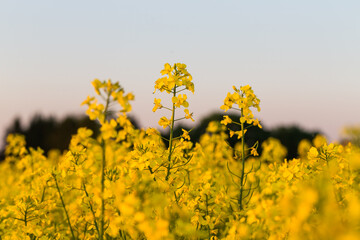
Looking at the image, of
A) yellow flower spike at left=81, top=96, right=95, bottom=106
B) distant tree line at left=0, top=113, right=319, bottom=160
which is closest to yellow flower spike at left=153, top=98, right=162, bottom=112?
yellow flower spike at left=81, top=96, right=95, bottom=106

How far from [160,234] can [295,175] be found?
90.8 inches

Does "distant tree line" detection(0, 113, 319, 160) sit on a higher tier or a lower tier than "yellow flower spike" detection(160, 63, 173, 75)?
lower

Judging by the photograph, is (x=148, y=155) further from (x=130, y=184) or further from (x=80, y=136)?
(x=80, y=136)

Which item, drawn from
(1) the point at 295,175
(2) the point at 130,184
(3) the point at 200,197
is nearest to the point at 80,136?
(2) the point at 130,184

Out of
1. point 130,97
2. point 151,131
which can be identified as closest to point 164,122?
point 151,131

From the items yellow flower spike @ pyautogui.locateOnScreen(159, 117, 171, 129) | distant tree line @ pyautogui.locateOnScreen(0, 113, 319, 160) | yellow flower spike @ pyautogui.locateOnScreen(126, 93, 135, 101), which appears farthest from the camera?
distant tree line @ pyautogui.locateOnScreen(0, 113, 319, 160)

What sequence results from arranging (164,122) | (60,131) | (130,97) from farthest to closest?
(60,131) < (164,122) < (130,97)

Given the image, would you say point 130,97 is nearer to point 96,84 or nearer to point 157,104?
point 96,84

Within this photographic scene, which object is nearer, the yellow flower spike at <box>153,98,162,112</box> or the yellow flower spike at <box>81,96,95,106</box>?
the yellow flower spike at <box>81,96,95,106</box>

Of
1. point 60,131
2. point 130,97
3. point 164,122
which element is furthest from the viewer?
point 60,131

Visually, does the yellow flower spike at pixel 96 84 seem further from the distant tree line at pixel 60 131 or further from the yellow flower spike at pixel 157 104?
the distant tree line at pixel 60 131

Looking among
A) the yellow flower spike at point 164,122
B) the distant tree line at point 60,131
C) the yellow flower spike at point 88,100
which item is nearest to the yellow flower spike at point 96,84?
the yellow flower spike at point 88,100

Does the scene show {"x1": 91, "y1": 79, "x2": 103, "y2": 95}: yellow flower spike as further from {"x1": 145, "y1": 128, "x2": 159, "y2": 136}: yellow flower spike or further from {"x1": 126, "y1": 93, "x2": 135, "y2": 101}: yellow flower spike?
{"x1": 145, "y1": 128, "x2": 159, "y2": 136}: yellow flower spike

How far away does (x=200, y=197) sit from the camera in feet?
12.5
